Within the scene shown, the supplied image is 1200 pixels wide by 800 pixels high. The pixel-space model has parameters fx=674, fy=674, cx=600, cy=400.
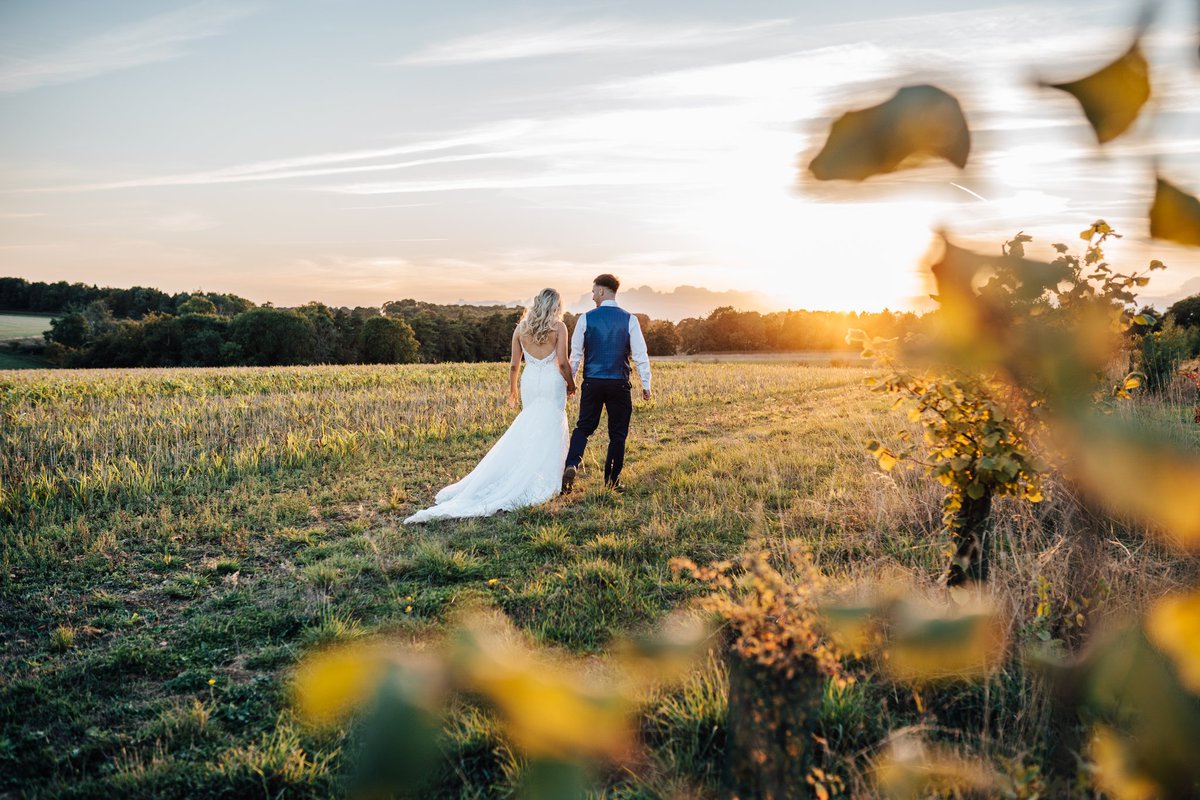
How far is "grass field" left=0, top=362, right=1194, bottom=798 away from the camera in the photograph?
3.06 m

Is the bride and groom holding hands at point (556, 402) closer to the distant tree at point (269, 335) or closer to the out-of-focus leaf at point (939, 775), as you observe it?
the out-of-focus leaf at point (939, 775)

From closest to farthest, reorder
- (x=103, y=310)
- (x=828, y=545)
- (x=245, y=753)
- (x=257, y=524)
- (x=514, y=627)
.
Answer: (x=245, y=753)
(x=514, y=627)
(x=828, y=545)
(x=257, y=524)
(x=103, y=310)

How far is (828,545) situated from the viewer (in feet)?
18.6

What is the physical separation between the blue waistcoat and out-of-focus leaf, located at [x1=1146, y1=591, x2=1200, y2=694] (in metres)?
7.92

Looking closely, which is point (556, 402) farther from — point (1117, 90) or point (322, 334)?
point (322, 334)

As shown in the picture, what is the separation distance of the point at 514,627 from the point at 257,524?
433cm

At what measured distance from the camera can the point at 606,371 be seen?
8461 millimetres

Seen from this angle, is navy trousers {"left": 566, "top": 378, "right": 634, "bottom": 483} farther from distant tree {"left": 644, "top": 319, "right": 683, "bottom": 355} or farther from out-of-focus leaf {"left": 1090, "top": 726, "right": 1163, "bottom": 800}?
distant tree {"left": 644, "top": 319, "right": 683, "bottom": 355}

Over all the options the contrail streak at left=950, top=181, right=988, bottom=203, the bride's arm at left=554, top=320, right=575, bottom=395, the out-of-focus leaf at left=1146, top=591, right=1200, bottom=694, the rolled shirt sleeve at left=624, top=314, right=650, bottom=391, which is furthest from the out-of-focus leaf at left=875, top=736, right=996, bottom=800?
the bride's arm at left=554, top=320, right=575, bottom=395

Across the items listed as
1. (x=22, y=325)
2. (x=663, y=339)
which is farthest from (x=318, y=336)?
(x=22, y=325)

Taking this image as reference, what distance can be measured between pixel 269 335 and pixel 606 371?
74.8 meters

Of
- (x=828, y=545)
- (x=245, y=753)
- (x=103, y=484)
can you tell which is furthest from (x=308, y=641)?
(x=103, y=484)

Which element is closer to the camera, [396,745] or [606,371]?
[396,745]

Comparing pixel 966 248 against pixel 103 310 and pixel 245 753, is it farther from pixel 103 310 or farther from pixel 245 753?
pixel 103 310
